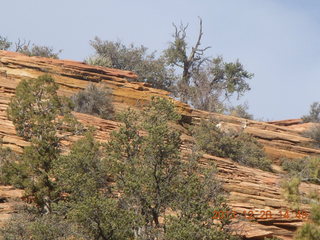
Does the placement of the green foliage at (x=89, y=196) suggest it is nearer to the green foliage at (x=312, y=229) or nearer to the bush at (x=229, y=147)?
Result: the green foliage at (x=312, y=229)

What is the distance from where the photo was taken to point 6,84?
2770cm

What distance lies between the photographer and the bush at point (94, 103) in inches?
1129

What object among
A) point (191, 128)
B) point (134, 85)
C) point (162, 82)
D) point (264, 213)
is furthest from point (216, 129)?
point (162, 82)

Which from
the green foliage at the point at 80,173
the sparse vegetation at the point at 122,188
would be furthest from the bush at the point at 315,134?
the green foliage at the point at 80,173

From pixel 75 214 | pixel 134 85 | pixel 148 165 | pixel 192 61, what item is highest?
pixel 192 61

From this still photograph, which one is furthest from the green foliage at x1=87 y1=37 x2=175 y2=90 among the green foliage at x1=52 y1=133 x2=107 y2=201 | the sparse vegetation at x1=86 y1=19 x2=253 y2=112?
the green foliage at x1=52 y1=133 x2=107 y2=201

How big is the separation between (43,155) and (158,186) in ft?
14.3

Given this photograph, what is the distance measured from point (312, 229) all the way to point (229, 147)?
15563mm

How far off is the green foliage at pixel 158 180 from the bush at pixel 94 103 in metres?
9.92

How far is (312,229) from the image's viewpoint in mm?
12984

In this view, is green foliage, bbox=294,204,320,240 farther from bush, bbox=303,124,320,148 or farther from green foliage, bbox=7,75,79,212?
bush, bbox=303,124,320,148

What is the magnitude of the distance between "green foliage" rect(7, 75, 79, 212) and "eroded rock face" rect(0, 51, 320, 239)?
94 cm

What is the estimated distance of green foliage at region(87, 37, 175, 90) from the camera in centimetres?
4316

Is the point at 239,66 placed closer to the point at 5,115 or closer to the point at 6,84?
the point at 6,84
